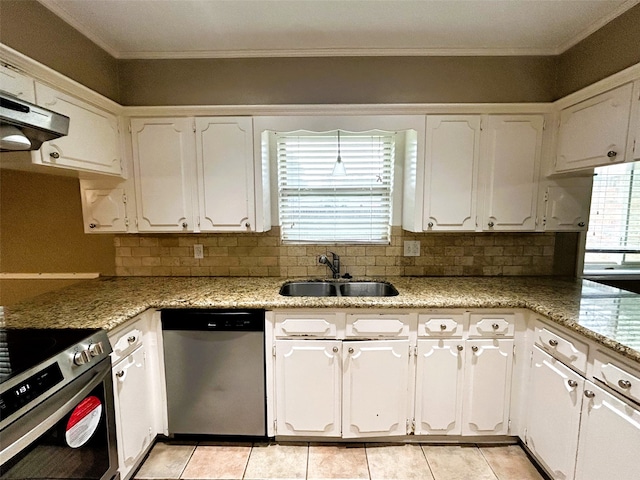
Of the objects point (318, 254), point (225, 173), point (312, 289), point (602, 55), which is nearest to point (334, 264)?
point (318, 254)

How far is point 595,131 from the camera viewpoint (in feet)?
5.65

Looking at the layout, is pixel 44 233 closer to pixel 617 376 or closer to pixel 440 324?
pixel 440 324

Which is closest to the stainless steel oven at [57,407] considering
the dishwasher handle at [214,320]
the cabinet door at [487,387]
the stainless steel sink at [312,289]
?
the dishwasher handle at [214,320]

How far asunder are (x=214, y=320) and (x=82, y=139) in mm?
1269

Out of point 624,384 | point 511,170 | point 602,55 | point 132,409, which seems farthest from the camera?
point 511,170

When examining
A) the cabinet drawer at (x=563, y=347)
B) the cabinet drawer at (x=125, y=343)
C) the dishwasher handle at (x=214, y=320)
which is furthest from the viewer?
the dishwasher handle at (x=214, y=320)

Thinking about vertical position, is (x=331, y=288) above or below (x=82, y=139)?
below

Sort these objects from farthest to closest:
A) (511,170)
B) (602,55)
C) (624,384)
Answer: (511,170), (602,55), (624,384)

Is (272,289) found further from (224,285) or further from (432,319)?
(432,319)

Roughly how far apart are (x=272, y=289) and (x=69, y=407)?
1143mm

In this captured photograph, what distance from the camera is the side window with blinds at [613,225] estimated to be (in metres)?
2.34

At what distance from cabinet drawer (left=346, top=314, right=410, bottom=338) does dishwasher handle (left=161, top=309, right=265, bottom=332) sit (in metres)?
0.55

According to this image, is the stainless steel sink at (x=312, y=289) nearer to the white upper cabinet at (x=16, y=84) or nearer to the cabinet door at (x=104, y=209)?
the cabinet door at (x=104, y=209)

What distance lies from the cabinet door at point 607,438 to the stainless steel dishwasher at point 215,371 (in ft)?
5.32
